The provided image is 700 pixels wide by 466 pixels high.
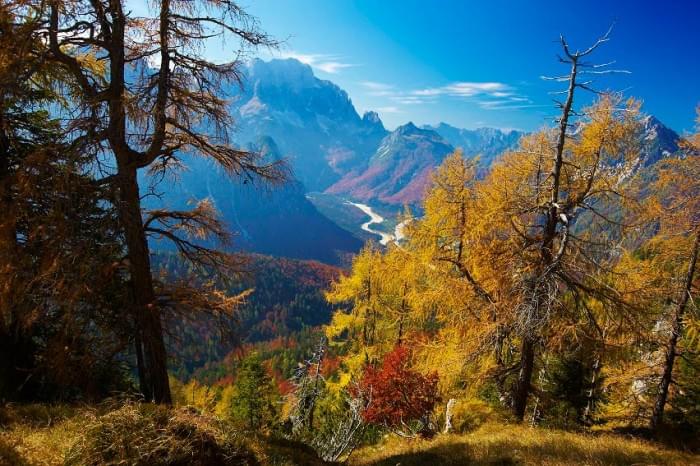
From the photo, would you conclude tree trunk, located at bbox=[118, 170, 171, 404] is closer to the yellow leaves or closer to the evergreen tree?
the yellow leaves

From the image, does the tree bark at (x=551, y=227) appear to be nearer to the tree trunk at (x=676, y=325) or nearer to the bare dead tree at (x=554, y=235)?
the bare dead tree at (x=554, y=235)

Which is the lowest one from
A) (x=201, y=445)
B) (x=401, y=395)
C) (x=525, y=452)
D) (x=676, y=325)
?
(x=401, y=395)

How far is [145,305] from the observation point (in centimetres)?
821

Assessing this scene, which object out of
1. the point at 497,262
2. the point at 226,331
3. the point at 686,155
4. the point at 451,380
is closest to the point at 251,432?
the point at 226,331

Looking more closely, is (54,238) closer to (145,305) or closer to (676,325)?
(145,305)

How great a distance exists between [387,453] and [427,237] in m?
6.98

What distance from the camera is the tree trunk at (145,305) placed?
8.02 m

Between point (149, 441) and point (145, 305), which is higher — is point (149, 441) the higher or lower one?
the lower one

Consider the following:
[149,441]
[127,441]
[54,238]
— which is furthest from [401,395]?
[54,238]

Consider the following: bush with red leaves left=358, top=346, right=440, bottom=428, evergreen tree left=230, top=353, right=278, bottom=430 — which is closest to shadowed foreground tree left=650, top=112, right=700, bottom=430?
bush with red leaves left=358, top=346, right=440, bottom=428

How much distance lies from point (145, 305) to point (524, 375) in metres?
10.6

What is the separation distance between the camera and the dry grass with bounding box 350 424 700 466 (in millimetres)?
8438

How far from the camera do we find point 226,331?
8828 millimetres

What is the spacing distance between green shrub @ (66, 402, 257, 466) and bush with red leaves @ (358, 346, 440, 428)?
1152 centimetres
